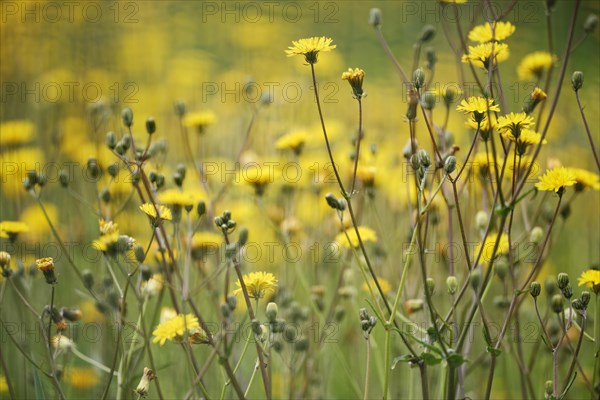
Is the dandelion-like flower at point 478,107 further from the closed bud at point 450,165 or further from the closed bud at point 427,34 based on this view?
the closed bud at point 427,34

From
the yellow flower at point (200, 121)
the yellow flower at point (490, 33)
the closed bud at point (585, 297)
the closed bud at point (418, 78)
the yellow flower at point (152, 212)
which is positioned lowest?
the closed bud at point (585, 297)

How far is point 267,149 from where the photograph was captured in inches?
127

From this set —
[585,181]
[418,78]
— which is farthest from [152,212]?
[585,181]

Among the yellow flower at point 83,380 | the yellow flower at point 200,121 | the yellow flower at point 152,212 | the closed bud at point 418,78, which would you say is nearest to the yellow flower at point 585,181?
the closed bud at point 418,78

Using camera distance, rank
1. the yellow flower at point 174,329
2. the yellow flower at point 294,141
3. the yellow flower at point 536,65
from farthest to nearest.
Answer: the yellow flower at point 294,141, the yellow flower at point 536,65, the yellow flower at point 174,329

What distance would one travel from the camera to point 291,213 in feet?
7.54

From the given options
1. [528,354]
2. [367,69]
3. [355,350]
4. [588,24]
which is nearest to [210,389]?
[355,350]

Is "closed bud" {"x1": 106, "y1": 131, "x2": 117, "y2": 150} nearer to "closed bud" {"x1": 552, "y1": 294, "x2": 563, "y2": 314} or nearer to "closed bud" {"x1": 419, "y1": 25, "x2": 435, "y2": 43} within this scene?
"closed bud" {"x1": 419, "y1": 25, "x2": 435, "y2": 43}

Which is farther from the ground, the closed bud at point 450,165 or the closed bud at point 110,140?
the closed bud at point 110,140

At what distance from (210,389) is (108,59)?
2712 millimetres

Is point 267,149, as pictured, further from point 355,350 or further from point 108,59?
point 108,59

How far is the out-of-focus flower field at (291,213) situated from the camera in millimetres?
1438

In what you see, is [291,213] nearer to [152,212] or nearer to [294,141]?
[294,141]

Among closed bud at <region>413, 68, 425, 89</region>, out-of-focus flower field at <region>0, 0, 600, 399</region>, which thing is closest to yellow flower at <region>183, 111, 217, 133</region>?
out-of-focus flower field at <region>0, 0, 600, 399</region>
